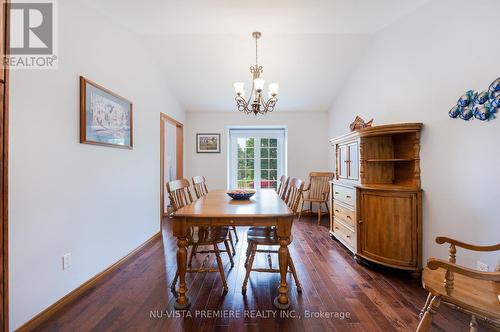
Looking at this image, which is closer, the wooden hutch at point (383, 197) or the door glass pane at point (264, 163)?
the wooden hutch at point (383, 197)

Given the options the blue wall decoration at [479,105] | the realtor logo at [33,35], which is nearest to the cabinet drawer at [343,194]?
the blue wall decoration at [479,105]

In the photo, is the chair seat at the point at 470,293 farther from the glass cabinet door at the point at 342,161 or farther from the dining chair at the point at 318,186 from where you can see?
the dining chair at the point at 318,186

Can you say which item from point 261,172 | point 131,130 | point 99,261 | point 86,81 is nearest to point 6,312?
point 99,261

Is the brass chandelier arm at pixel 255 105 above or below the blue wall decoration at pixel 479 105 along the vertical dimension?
above

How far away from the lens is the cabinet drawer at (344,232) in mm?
2666

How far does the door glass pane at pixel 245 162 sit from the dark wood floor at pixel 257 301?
2718 millimetres

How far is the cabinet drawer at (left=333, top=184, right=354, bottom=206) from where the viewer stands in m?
2.69

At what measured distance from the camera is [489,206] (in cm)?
169

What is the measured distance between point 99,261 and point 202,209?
1.26m

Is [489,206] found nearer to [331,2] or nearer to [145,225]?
[331,2]

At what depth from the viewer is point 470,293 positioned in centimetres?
122

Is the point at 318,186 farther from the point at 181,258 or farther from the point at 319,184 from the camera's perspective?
the point at 181,258

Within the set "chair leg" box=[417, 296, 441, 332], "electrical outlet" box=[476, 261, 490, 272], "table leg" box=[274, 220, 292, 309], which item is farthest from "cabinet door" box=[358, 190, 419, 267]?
"table leg" box=[274, 220, 292, 309]

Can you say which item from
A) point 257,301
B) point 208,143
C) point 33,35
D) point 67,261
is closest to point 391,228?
point 257,301
